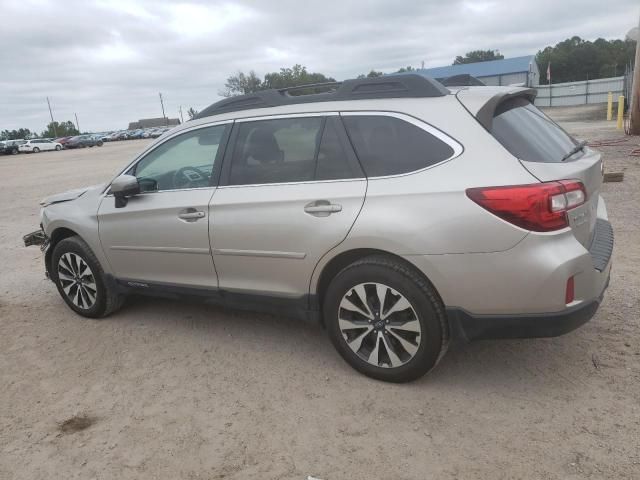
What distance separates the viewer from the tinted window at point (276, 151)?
3.41m

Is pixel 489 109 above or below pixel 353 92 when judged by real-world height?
below

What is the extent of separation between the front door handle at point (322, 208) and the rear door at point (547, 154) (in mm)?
980

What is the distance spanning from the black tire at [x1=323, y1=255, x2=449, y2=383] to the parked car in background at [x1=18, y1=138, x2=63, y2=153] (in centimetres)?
5449

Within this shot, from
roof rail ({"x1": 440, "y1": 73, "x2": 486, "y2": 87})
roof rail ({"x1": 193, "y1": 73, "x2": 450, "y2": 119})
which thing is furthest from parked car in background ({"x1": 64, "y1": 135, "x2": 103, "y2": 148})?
roof rail ({"x1": 440, "y1": 73, "x2": 486, "y2": 87})

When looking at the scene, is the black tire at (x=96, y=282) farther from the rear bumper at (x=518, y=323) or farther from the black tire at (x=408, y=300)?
the rear bumper at (x=518, y=323)

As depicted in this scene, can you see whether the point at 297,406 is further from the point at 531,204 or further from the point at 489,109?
the point at 489,109

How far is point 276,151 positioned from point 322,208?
25.4 inches

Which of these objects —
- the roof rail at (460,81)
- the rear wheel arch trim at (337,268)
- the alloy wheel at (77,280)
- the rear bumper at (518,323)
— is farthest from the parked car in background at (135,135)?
the rear bumper at (518,323)

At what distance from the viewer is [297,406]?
3135 millimetres

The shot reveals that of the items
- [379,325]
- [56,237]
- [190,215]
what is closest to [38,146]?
[56,237]

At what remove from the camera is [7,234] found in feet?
29.1

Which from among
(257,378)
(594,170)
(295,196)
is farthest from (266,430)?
(594,170)

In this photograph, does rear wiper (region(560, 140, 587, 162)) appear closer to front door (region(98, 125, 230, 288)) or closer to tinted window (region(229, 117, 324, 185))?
tinted window (region(229, 117, 324, 185))

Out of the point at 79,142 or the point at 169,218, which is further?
the point at 79,142
